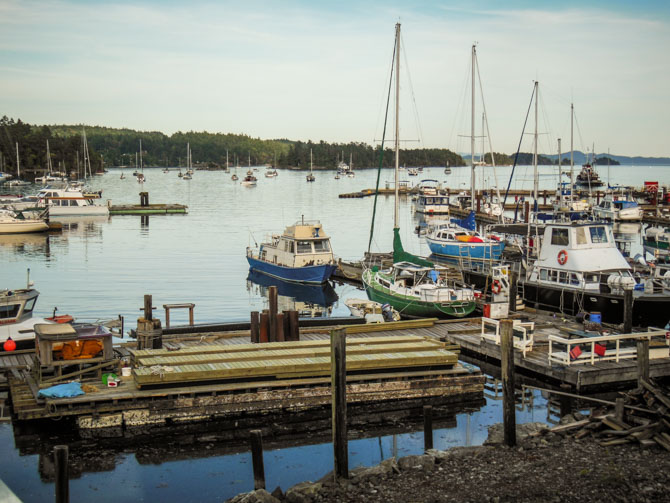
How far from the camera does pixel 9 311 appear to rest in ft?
78.8

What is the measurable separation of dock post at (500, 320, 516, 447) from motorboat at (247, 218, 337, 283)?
2815 cm

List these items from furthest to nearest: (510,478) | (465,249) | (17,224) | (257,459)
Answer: (17,224) < (465,249) < (257,459) < (510,478)

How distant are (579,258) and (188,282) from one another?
83.6 feet

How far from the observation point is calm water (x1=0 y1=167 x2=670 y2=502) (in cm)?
1688

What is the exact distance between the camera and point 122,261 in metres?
56.3

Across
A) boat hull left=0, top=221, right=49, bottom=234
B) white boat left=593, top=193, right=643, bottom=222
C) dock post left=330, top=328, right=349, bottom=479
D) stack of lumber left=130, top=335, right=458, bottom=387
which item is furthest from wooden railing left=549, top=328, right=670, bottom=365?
boat hull left=0, top=221, right=49, bottom=234

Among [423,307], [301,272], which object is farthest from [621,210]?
[423,307]

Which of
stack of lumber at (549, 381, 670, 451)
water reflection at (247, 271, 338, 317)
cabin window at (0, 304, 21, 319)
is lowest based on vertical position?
water reflection at (247, 271, 338, 317)

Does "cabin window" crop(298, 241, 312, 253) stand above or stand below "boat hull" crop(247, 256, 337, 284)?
above

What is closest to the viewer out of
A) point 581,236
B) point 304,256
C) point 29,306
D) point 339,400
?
point 339,400

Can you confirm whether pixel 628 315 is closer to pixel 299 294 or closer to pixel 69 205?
pixel 299 294

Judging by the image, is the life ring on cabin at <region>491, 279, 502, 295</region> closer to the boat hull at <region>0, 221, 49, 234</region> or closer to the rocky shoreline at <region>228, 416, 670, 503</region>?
the rocky shoreline at <region>228, 416, 670, 503</region>

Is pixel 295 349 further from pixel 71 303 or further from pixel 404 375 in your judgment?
pixel 71 303

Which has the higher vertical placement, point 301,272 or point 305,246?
point 305,246
